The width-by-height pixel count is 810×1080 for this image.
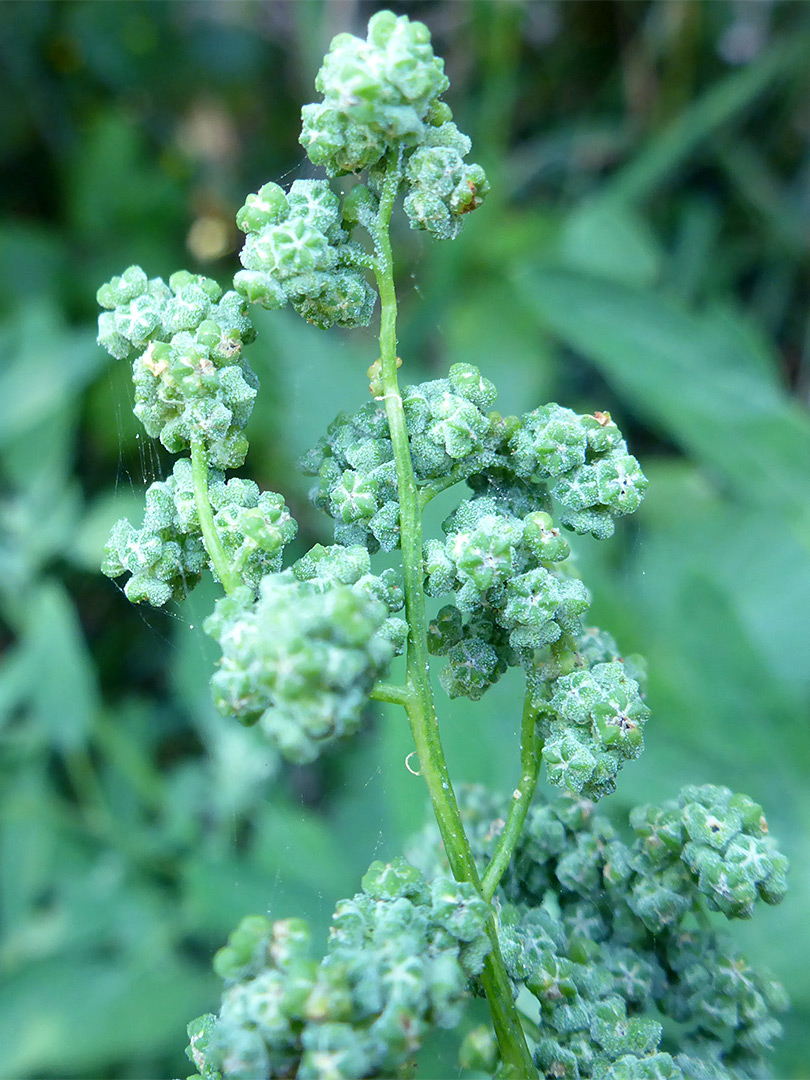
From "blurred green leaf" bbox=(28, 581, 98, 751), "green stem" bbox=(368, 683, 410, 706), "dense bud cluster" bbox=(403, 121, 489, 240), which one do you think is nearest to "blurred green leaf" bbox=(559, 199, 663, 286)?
"blurred green leaf" bbox=(28, 581, 98, 751)

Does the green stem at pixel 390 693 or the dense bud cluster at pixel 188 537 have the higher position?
the dense bud cluster at pixel 188 537

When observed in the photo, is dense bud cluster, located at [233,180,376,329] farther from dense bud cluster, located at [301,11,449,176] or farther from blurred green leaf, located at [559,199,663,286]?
blurred green leaf, located at [559,199,663,286]

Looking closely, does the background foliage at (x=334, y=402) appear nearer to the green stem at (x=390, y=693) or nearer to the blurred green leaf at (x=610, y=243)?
the blurred green leaf at (x=610, y=243)

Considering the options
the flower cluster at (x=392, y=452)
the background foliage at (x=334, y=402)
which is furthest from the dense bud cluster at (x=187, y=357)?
the background foliage at (x=334, y=402)

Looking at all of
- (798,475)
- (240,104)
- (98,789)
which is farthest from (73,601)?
(798,475)

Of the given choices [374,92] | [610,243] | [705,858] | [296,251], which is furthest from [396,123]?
[610,243]

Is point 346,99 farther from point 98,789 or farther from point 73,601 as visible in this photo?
point 73,601
